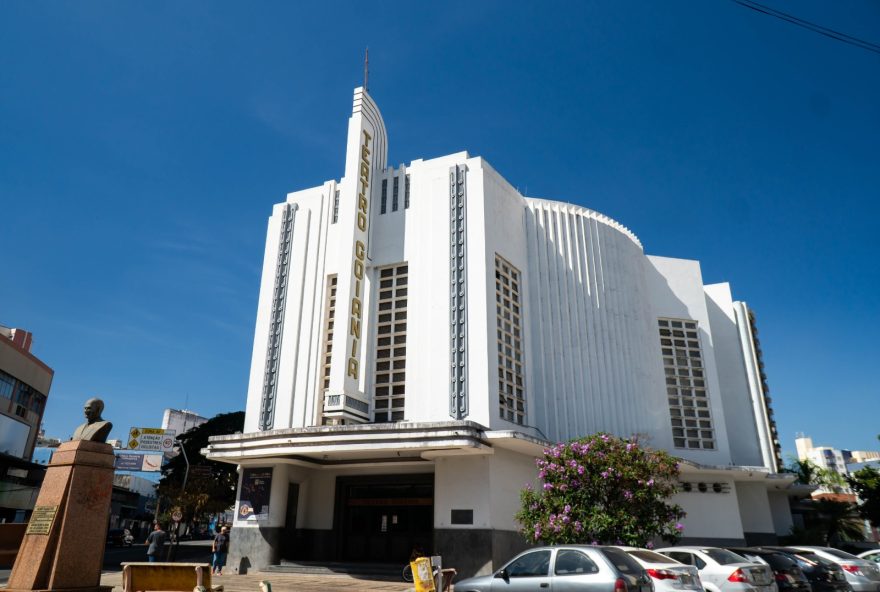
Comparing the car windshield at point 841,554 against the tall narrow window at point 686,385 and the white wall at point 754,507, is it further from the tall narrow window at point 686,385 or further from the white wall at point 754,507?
the white wall at point 754,507

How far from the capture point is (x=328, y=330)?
2347 cm

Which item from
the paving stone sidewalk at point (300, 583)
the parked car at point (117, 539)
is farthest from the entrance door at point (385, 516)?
the parked car at point (117, 539)

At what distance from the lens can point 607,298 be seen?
27609 millimetres

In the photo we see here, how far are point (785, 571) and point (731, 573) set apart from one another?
8.16 ft

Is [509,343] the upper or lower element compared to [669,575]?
upper

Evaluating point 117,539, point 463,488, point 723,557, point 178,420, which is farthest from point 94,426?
point 178,420

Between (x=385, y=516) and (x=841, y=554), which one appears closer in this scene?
(x=841, y=554)

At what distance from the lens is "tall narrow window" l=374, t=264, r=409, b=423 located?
2178 cm

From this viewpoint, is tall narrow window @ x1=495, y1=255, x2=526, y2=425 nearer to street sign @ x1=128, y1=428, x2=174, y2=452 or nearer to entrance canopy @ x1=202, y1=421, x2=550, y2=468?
entrance canopy @ x1=202, y1=421, x2=550, y2=468

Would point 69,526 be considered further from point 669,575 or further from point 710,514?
point 710,514

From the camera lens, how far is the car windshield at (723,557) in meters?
12.1

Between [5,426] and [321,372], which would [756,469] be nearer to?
[321,372]

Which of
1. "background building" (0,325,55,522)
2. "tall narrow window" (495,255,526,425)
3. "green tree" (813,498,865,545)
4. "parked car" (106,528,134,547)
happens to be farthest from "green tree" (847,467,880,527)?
"background building" (0,325,55,522)

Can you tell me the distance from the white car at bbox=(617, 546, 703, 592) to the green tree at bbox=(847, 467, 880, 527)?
27064 millimetres
